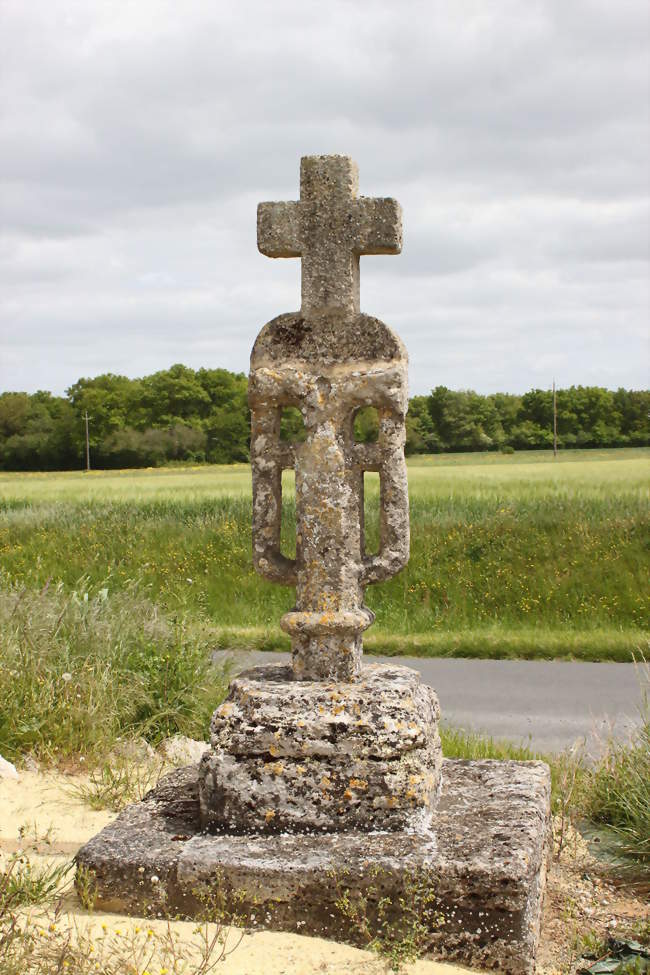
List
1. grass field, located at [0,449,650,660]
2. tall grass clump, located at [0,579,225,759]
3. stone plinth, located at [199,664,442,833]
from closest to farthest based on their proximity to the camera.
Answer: stone plinth, located at [199,664,442,833] → tall grass clump, located at [0,579,225,759] → grass field, located at [0,449,650,660]

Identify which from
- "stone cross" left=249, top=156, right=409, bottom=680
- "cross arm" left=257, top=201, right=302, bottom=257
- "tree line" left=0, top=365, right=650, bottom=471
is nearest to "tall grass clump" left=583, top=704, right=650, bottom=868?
"stone cross" left=249, top=156, right=409, bottom=680

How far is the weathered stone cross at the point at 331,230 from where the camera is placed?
4637 mm

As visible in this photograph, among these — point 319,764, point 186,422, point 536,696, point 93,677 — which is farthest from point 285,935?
point 186,422

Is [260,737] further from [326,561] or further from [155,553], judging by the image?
[155,553]

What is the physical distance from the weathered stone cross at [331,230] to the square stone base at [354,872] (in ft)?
7.78

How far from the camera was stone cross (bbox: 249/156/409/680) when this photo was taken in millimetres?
4570

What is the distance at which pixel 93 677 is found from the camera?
6.80m

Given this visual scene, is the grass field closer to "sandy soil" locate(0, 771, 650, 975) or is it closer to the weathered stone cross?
"sandy soil" locate(0, 771, 650, 975)

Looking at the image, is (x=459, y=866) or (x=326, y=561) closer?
(x=459, y=866)

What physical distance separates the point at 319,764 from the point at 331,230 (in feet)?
8.00

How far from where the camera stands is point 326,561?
4.59 metres

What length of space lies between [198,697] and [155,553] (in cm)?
828

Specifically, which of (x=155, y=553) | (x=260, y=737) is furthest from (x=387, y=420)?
(x=155, y=553)

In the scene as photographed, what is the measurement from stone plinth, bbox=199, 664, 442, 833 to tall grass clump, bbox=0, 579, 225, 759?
2317 mm
